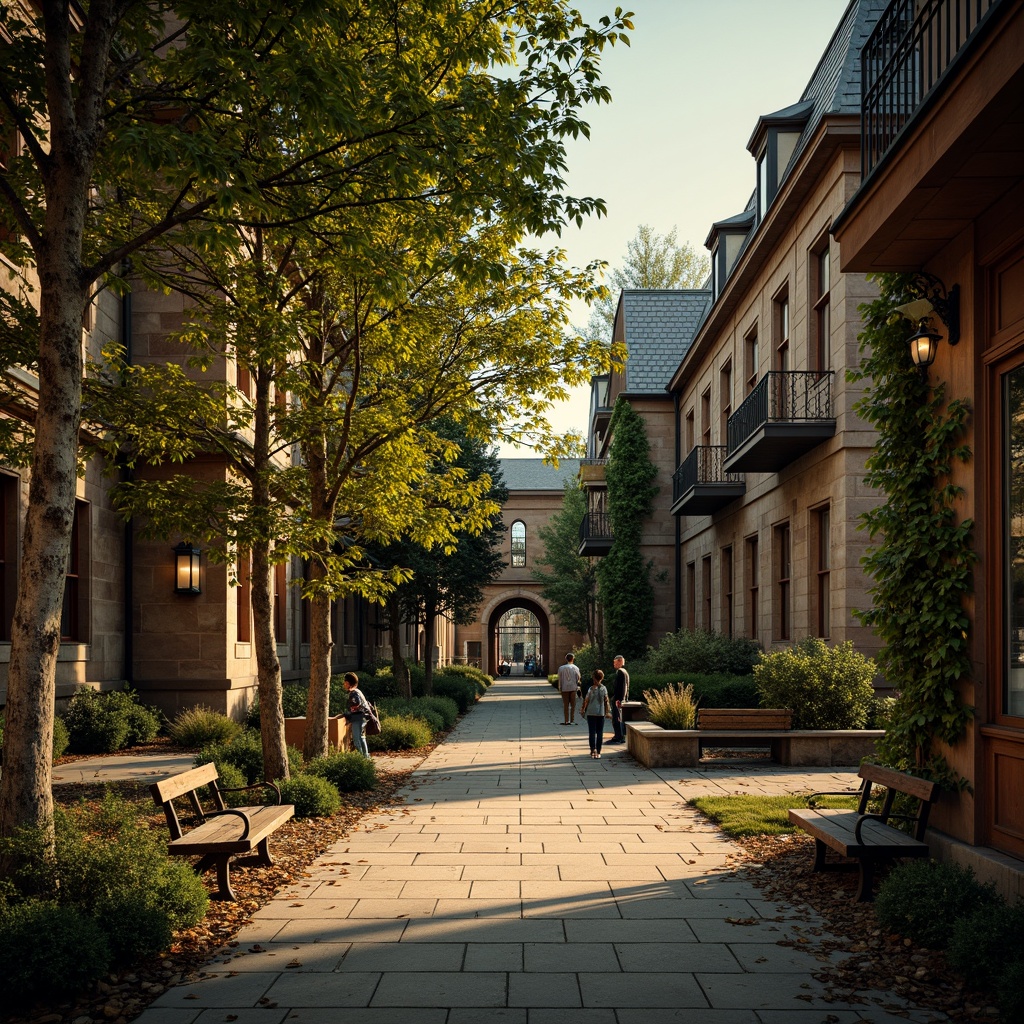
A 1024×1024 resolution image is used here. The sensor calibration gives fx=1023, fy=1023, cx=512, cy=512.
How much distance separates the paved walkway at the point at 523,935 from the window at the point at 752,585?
1134 cm

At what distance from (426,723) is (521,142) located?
13.6 metres

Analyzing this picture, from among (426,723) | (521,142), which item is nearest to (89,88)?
(521,142)

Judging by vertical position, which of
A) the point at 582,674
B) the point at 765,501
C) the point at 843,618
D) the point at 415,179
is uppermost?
the point at 415,179

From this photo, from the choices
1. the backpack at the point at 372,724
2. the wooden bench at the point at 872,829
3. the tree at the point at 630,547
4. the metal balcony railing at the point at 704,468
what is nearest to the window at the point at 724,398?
the metal balcony railing at the point at 704,468

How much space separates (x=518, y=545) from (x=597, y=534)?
1110 inches

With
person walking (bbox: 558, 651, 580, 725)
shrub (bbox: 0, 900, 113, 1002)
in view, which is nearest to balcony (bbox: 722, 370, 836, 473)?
person walking (bbox: 558, 651, 580, 725)

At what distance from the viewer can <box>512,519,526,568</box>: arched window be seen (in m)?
62.1

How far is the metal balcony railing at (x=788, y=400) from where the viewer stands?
16.6 m

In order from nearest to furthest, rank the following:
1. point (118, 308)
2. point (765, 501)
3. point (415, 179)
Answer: point (415, 179) < point (118, 308) < point (765, 501)

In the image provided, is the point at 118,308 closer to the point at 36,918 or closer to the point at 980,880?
the point at 36,918

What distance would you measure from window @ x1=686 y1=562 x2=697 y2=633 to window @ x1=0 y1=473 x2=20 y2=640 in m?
A: 20.1

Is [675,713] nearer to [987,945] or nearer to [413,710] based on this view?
[413,710]

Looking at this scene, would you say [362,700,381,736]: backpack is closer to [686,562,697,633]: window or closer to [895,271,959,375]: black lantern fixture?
[895,271,959,375]: black lantern fixture

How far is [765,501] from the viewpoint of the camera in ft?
68.6
